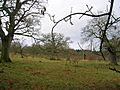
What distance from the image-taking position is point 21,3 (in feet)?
118

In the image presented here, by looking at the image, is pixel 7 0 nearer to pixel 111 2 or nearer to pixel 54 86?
pixel 54 86

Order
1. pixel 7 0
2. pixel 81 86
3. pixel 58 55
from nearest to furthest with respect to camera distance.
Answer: pixel 81 86
pixel 7 0
pixel 58 55

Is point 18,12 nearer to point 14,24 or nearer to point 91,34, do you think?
point 14,24

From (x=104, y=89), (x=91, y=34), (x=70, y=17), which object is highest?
(x=91, y=34)

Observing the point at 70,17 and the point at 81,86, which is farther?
the point at 81,86

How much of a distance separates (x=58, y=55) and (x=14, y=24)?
108ft

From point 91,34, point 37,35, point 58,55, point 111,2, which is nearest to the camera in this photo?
point 111,2

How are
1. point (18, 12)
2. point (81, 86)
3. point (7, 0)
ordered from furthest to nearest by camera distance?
point (18, 12)
point (7, 0)
point (81, 86)

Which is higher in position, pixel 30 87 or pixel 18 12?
pixel 18 12

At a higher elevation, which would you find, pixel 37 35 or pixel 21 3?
pixel 21 3

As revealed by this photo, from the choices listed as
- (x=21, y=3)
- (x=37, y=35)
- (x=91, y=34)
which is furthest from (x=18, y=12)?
(x=91, y=34)

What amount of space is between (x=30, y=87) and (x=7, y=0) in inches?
557

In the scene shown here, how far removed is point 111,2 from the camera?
4570 millimetres

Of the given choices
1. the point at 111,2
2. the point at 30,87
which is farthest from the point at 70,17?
the point at 30,87
